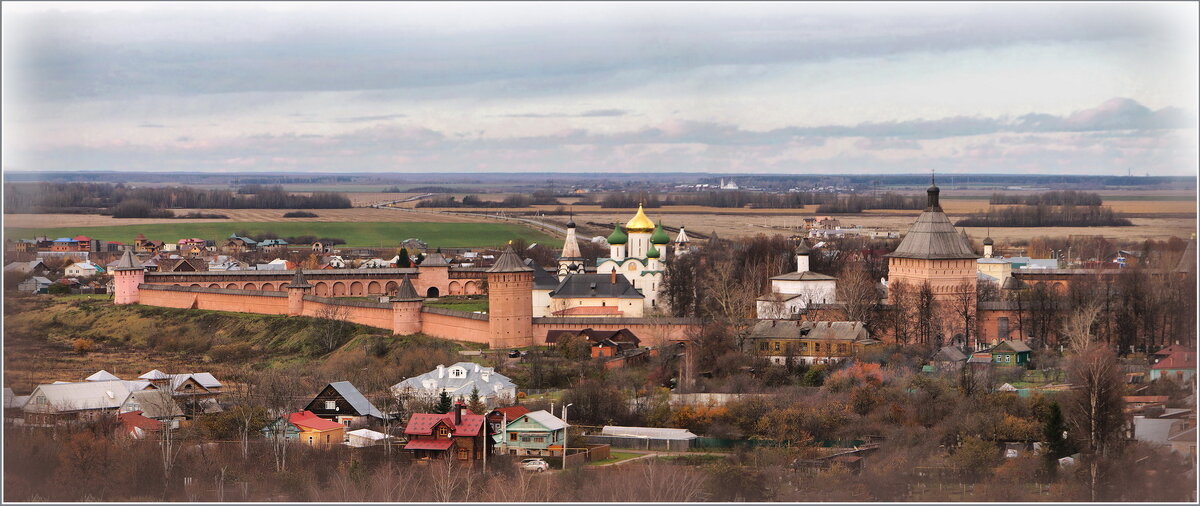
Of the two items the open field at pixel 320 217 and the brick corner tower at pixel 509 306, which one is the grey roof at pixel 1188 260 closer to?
the brick corner tower at pixel 509 306

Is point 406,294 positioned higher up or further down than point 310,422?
higher up

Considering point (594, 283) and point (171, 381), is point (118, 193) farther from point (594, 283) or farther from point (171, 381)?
point (171, 381)

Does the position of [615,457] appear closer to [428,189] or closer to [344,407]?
[344,407]

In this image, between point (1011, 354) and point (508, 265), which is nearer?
point (1011, 354)

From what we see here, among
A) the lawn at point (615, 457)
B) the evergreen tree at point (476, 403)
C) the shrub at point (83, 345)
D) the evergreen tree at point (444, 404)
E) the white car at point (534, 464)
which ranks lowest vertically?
the shrub at point (83, 345)

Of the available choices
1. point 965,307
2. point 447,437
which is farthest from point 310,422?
point 965,307

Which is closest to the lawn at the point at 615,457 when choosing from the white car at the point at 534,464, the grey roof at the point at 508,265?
the white car at the point at 534,464

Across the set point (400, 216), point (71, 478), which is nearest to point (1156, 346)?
point (71, 478)
